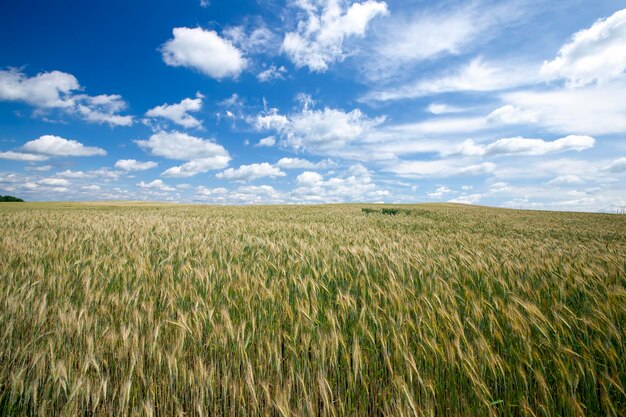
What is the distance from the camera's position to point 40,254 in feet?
13.7

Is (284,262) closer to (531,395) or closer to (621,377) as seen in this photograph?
(531,395)

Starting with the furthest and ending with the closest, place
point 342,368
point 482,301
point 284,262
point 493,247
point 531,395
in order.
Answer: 1. point 493,247
2. point 284,262
3. point 482,301
4. point 342,368
5. point 531,395

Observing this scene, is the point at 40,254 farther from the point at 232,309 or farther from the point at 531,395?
the point at 531,395

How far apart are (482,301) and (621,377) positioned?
2.96 ft

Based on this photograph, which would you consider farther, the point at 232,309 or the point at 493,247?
the point at 493,247

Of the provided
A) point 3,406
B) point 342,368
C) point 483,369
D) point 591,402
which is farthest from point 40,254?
point 591,402

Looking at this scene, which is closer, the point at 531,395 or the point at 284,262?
the point at 531,395

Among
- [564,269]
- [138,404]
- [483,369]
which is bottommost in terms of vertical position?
[138,404]

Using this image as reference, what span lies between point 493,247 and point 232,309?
4.65m

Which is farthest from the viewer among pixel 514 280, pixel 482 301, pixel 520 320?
pixel 514 280

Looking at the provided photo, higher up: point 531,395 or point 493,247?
point 493,247

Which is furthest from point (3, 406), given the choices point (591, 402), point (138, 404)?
point (591, 402)

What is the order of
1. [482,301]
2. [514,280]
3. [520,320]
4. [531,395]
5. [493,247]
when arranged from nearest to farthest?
[531,395]
[520,320]
[482,301]
[514,280]
[493,247]

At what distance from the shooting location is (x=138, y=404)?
1.67 metres
